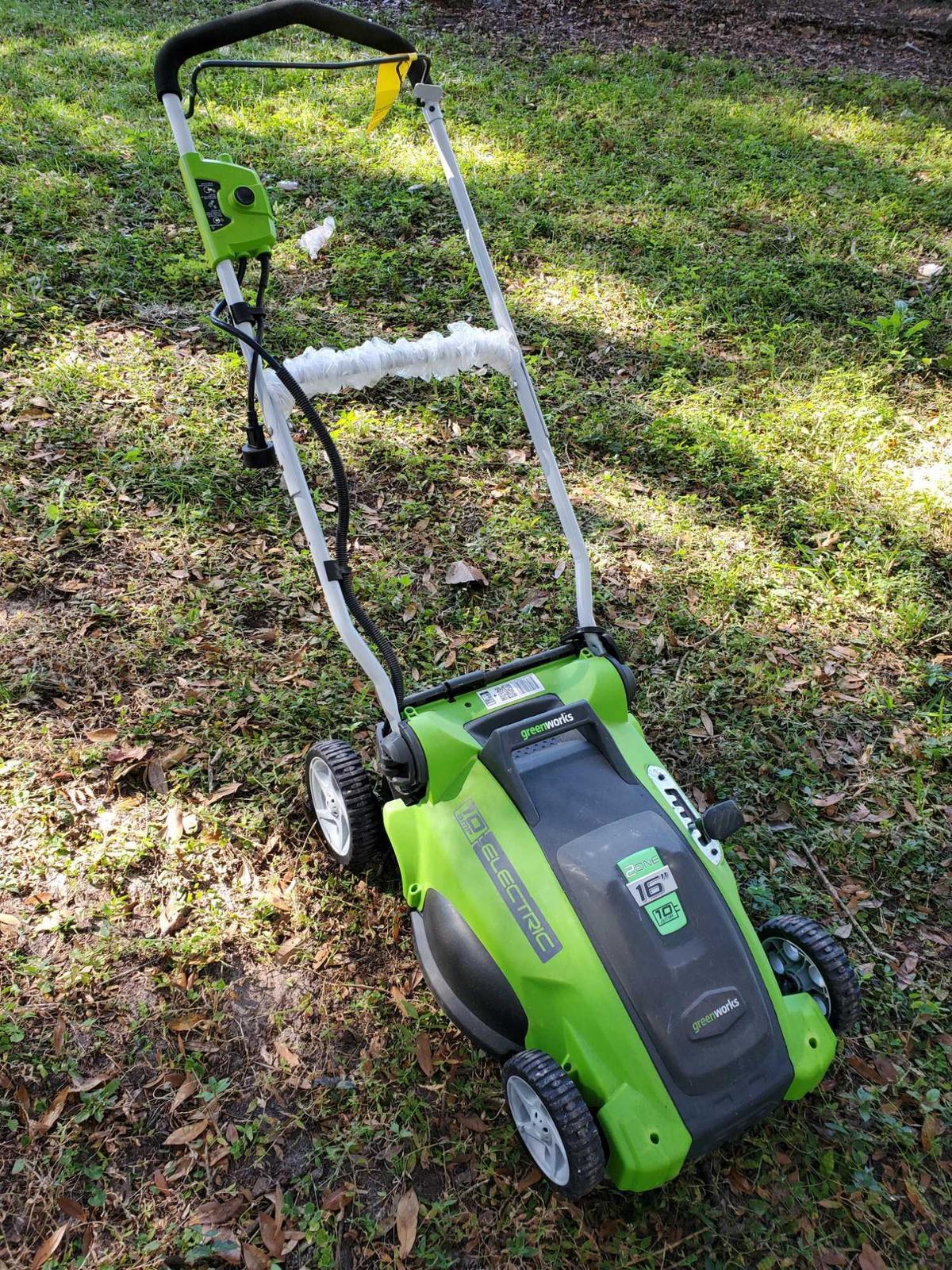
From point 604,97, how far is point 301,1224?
7.57 m

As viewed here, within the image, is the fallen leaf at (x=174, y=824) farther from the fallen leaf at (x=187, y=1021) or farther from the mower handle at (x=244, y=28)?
the mower handle at (x=244, y=28)

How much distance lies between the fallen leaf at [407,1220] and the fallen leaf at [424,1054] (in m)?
0.29

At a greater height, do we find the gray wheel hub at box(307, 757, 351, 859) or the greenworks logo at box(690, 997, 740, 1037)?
the greenworks logo at box(690, 997, 740, 1037)

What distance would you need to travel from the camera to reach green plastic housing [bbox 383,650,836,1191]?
197 cm

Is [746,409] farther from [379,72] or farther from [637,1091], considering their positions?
[637,1091]

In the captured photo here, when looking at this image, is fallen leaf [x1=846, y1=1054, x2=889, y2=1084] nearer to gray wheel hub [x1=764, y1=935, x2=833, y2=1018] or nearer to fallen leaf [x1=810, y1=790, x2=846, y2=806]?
gray wheel hub [x1=764, y1=935, x2=833, y2=1018]

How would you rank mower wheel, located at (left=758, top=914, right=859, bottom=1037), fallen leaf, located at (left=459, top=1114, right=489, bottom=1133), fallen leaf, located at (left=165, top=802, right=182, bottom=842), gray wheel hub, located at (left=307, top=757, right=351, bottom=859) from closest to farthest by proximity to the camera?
mower wheel, located at (left=758, top=914, right=859, bottom=1037), fallen leaf, located at (left=459, top=1114, right=489, bottom=1133), gray wheel hub, located at (left=307, top=757, right=351, bottom=859), fallen leaf, located at (left=165, top=802, right=182, bottom=842)

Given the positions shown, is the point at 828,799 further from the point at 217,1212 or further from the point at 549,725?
the point at 217,1212

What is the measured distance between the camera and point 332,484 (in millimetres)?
4234

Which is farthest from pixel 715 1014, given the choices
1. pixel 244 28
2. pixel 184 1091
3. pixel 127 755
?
pixel 244 28

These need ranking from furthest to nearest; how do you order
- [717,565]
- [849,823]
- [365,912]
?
[717,565] < [849,823] < [365,912]

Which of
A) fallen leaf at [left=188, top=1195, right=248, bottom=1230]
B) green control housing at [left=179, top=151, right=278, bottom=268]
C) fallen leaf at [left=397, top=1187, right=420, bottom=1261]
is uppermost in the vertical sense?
green control housing at [left=179, top=151, right=278, bottom=268]

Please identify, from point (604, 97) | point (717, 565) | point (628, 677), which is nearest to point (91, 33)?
point (604, 97)

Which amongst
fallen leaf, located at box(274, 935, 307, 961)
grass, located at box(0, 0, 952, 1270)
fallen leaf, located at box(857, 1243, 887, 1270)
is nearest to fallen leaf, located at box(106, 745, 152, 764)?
grass, located at box(0, 0, 952, 1270)
